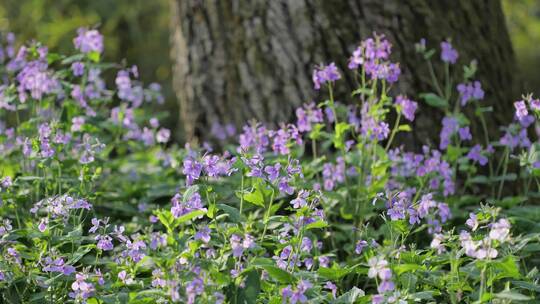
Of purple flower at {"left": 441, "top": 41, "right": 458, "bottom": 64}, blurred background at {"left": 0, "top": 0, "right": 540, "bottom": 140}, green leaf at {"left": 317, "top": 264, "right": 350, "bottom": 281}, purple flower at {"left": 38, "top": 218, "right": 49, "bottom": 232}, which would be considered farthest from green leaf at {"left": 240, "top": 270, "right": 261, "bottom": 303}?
blurred background at {"left": 0, "top": 0, "right": 540, "bottom": 140}

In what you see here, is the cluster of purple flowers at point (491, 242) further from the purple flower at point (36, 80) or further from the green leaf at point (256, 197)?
the purple flower at point (36, 80)

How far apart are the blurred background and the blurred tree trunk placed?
5018 mm

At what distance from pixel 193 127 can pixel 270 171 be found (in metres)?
1.87

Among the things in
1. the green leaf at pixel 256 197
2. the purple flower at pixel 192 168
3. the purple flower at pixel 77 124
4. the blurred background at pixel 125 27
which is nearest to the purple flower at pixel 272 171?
the green leaf at pixel 256 197

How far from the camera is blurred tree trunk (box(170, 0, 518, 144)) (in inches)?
132

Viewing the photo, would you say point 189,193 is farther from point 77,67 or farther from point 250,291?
point 77,67

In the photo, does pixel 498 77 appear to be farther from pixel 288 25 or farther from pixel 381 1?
pixel 288 25

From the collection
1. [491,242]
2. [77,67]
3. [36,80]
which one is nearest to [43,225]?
[36,80]

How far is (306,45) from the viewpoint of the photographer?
3.40 m

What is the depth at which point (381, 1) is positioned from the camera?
3.35 metres

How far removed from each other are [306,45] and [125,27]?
6.99 meters

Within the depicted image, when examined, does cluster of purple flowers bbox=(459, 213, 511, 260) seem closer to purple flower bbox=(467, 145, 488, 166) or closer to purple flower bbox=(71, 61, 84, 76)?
purple flower bbox=(467, 145, 488, 166)

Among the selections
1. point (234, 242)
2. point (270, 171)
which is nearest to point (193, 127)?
point (270, 171)

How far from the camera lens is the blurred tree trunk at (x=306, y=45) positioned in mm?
3350
